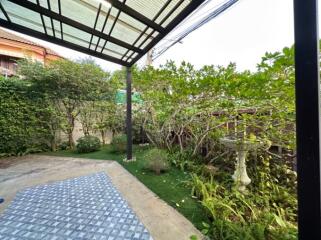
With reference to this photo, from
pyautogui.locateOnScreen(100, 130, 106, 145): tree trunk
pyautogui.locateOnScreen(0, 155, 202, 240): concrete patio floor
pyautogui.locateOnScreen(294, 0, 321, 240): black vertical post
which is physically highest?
pyautogui.locateOnScreen(294, 0, 321, 240): black vertical post

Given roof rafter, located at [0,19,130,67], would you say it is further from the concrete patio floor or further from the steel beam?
the concrete patio floor

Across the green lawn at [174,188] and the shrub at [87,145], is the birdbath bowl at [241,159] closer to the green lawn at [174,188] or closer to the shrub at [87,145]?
the green lawn at [174,188]

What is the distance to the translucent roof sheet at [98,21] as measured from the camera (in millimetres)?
2498

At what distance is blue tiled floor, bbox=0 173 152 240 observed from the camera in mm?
2213

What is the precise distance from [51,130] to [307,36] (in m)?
7.95

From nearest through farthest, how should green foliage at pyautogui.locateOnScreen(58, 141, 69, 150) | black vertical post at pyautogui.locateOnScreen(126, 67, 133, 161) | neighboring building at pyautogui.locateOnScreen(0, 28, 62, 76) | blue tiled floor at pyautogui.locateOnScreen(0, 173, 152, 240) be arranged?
blue tiled floor at pyautogui.locateOnScreen(0, 173, 152, 240) < black vertical post at pyautogui.locateOnScreen(126, 67, 133, 161) < green foliage at pyautogui.locateOnScreen(58, 141, 69, 150) < neighboring building at pyautogui.locateOnScreen(0, 28, 62, 76)

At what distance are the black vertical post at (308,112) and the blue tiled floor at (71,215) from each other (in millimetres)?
1672

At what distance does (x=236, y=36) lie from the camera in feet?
17.8

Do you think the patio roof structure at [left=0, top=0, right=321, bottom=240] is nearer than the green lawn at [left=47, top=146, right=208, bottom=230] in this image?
Yes

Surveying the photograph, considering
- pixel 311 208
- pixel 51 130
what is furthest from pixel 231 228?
pixel 51 130

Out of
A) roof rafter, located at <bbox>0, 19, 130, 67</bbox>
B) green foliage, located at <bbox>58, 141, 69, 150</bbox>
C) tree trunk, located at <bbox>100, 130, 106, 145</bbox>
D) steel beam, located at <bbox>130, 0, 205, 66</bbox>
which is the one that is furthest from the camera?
tree trunk, located at <bbox>100, 130, 106, 145</bbox>

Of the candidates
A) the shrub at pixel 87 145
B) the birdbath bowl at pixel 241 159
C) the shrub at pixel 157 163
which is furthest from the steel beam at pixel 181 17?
the shrub at pixel 87 145

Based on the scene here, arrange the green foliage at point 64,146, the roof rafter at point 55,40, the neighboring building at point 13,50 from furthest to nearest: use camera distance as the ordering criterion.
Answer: the neighboring building at point 13,50 < the green foliage at point 64,146 < the roof rafter at point 55,40

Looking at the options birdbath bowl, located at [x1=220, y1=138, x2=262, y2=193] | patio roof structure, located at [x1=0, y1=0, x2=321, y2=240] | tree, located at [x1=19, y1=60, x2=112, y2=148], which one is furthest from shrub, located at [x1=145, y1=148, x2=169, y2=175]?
tree, located at [x1=19, y1=60, x2=112, y2=148]
